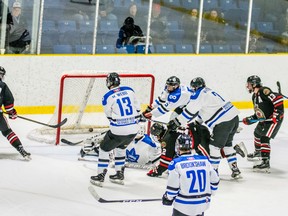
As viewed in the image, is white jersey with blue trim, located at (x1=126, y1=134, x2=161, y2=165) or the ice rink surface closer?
the ice rink surface

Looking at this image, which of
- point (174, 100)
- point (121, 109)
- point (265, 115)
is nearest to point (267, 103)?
point (265, 115)

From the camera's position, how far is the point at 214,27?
12.6m

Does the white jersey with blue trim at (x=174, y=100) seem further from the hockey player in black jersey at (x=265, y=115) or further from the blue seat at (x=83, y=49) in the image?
the blue seat at (x=83, y=49)

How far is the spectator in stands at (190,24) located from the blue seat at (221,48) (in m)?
0.36

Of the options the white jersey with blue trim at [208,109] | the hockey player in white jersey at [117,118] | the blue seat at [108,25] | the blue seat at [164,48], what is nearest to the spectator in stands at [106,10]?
the blue seat at [108,25]

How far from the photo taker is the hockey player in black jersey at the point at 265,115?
891 cm

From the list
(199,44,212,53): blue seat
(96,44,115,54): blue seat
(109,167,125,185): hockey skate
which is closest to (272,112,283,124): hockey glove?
(109,167,125,185): hockey skate

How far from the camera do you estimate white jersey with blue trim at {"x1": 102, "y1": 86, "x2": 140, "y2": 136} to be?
7988 mm

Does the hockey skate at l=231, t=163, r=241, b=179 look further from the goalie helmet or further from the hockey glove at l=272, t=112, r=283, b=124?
the goalie helmet

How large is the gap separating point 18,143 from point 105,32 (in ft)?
10.3

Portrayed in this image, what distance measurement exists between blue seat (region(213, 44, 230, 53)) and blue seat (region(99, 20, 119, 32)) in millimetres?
1562

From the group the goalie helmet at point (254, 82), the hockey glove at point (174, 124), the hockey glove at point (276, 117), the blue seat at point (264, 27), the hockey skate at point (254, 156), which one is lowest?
the hockey skate at point (254, 156)

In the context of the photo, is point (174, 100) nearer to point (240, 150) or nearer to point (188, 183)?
point (240, 150)

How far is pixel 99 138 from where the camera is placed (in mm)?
9266
